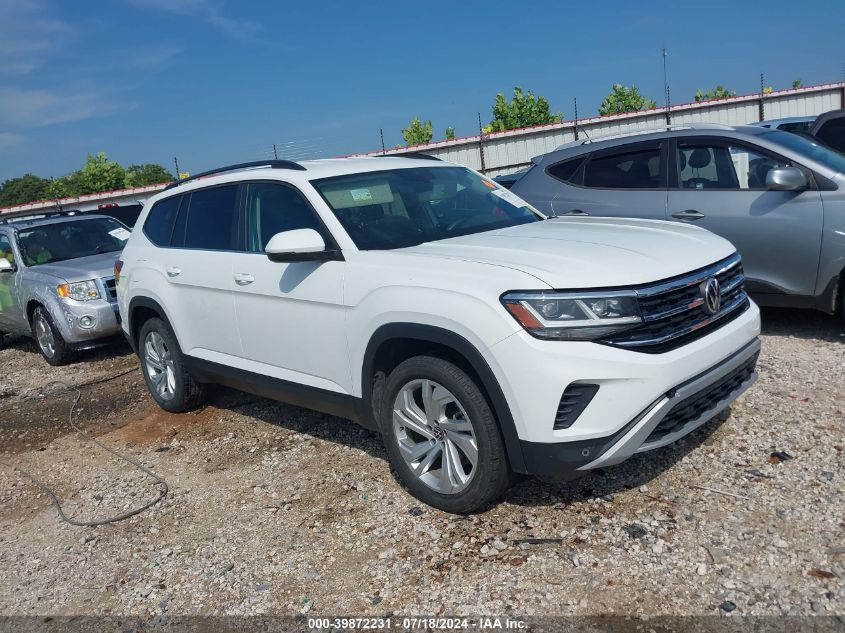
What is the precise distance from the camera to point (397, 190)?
14.7ft

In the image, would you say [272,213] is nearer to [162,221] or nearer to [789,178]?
[162,221]

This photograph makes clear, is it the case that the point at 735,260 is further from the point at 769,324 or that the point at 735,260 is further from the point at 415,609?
the point at 769,324

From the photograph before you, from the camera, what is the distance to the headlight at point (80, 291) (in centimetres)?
799

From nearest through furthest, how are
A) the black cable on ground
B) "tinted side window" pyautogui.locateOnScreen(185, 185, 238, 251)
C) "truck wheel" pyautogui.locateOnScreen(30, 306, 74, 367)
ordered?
1. the black cable on ground
2. "tinted side window" pyautogui.locateOnScreen(185, 185, 238, 251)
3. "truck wheel" pyautogui.locateOnScreen(30, 306, 74, 367)

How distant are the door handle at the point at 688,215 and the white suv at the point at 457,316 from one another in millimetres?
2021

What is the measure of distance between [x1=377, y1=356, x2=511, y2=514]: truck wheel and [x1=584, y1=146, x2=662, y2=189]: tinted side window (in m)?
3.85

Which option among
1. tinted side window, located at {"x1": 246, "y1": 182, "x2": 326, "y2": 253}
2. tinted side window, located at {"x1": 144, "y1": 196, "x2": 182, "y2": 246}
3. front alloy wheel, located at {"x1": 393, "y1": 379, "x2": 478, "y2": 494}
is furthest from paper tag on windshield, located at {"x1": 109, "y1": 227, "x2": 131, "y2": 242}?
front alloy wheel, located at {"x1": 393, "y1": 379, "x2": 478, "y2": 494}

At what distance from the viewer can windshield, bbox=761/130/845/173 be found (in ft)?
19.0

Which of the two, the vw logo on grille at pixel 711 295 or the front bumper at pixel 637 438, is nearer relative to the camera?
the front bumper at pixel 637 438

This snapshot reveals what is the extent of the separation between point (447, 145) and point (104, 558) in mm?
20442

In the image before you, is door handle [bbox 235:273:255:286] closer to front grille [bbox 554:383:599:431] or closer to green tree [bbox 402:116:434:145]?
front grille [bbox 554:383:599:431]

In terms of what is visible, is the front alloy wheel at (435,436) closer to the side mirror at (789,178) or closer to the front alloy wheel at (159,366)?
the front alloy wheel at (159,366)

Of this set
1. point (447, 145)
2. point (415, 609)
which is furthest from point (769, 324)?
point (447, 145)

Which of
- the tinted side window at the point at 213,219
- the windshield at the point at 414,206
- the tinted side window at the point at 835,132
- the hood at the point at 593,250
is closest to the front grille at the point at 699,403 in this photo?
the hood at the point at 593,250
